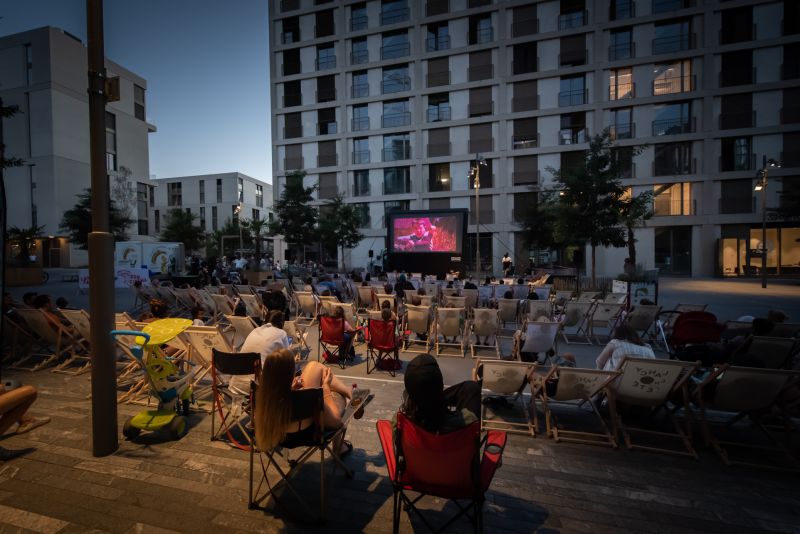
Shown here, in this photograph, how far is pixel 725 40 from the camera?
25188 mm

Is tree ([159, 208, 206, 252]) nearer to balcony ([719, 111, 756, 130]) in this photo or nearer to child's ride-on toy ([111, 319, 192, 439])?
child's ride-on toy ([111, 319, 192, 439])

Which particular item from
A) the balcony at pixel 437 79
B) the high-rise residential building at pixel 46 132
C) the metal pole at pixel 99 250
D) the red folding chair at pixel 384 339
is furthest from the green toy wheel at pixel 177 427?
the high-rise residential building at pixel 46 132

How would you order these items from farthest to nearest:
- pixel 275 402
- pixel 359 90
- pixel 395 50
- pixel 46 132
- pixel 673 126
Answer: pixel 46 132 → pixel 359 90 → pixel 395 50 → pixel 673 126 → pixel 275 402

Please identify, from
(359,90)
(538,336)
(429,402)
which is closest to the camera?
(429,402)

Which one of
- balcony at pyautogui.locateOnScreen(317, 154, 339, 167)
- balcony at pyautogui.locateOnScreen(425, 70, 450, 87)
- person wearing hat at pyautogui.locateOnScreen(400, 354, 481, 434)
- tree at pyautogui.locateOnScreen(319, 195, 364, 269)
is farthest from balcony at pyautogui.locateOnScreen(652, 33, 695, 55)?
person wearing hat at pyautogui.locateOnScreen(400, 354, 481, 434)

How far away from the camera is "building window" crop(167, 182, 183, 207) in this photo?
66938mm

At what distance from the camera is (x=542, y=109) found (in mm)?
28609

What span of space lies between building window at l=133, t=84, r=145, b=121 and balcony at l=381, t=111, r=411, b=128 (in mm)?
33303

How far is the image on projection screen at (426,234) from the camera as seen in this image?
2312cm

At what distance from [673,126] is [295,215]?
90.9 feet

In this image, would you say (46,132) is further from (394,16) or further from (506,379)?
(506,379)

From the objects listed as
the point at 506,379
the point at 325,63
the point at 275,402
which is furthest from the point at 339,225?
the point at 275,402

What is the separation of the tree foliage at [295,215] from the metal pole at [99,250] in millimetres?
24429

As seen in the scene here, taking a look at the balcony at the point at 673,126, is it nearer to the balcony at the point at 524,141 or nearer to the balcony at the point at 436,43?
the balcony at the point at 524,141
